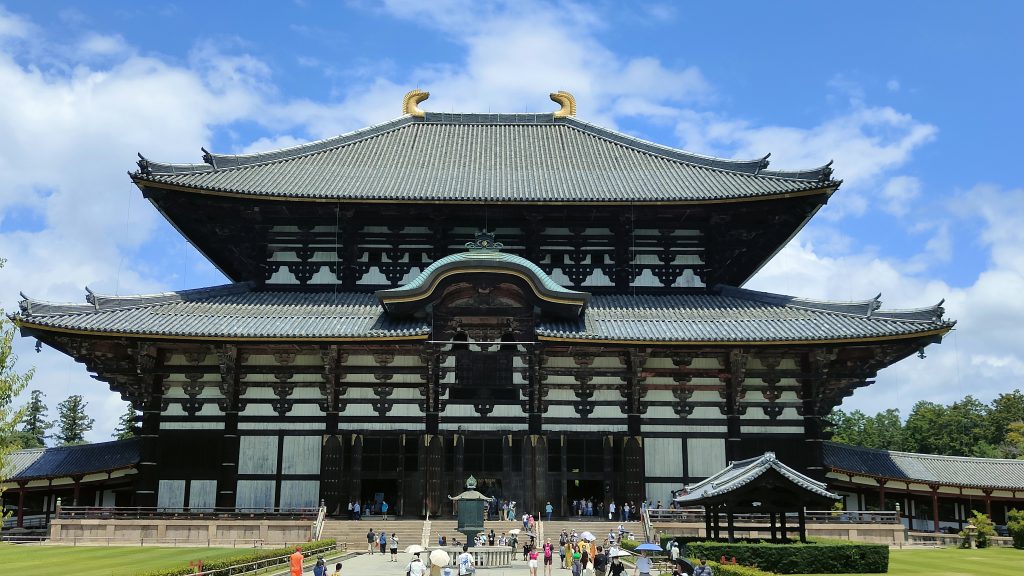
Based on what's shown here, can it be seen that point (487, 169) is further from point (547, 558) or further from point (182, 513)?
point (547, 558)

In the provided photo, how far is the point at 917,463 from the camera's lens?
5134cm

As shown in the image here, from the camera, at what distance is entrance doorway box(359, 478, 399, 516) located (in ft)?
134

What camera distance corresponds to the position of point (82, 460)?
45.4m

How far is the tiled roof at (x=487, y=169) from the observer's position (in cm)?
4422

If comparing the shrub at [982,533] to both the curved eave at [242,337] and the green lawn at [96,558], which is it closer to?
the curved eave at [242,337]

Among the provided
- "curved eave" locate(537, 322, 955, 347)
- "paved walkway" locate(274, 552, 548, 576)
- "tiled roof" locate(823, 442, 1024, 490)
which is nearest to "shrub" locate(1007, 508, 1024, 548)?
"tiled roof" locate(823, 442, 1024, 490)

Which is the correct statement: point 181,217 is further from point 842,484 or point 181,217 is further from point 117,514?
point 842,484

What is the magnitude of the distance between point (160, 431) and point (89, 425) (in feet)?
256

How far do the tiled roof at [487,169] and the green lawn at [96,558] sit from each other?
16.6 meters

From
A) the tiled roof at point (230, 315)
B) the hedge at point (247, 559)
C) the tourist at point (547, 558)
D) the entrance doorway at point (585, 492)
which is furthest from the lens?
the entrance doorway at point (585, 492)

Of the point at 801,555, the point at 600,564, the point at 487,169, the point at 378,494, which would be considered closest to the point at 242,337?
the point at 378,494

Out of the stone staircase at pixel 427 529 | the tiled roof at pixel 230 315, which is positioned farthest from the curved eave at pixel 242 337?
the stone staircase at pixel 427 529

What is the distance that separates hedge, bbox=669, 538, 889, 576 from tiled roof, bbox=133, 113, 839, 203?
63.0 ft

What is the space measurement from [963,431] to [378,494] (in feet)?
249
